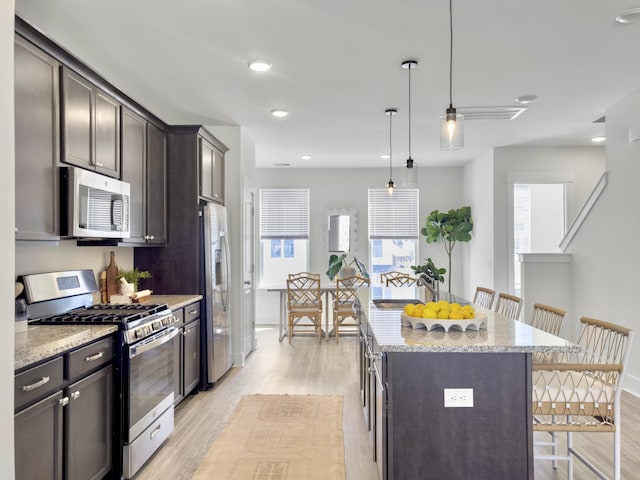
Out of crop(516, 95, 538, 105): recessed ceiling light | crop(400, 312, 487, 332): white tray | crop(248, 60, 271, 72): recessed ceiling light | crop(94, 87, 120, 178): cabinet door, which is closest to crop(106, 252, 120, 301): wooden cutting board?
crop(94, 87, 120, 178): cabinet door

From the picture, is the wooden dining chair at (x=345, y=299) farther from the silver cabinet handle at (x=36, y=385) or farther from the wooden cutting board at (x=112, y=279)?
the silver cabinet handle at (x=36, y=385)

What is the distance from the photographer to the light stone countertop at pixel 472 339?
1.98 meters

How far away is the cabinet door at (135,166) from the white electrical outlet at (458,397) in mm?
2564

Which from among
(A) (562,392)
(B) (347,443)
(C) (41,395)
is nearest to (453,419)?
(A) (562,392)

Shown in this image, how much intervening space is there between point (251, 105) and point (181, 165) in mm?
911

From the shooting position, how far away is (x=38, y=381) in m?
1.92

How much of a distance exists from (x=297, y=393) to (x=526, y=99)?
3.48 metres

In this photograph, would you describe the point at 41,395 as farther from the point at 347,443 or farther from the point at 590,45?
the point at 590,45

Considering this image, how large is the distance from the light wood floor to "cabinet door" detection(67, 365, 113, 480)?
1.26 feet

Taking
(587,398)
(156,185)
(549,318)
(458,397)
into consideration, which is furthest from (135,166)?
(587,398)

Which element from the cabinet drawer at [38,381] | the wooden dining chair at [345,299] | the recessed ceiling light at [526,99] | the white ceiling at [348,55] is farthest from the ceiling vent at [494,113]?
the wooden dining chair at [345,299]

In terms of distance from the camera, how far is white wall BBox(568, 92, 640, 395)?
13.5 ft

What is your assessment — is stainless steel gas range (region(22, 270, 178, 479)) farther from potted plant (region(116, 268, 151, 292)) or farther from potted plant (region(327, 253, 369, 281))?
potted plant (region(327, 253, 369, 281))

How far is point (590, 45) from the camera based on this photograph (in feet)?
10.3
